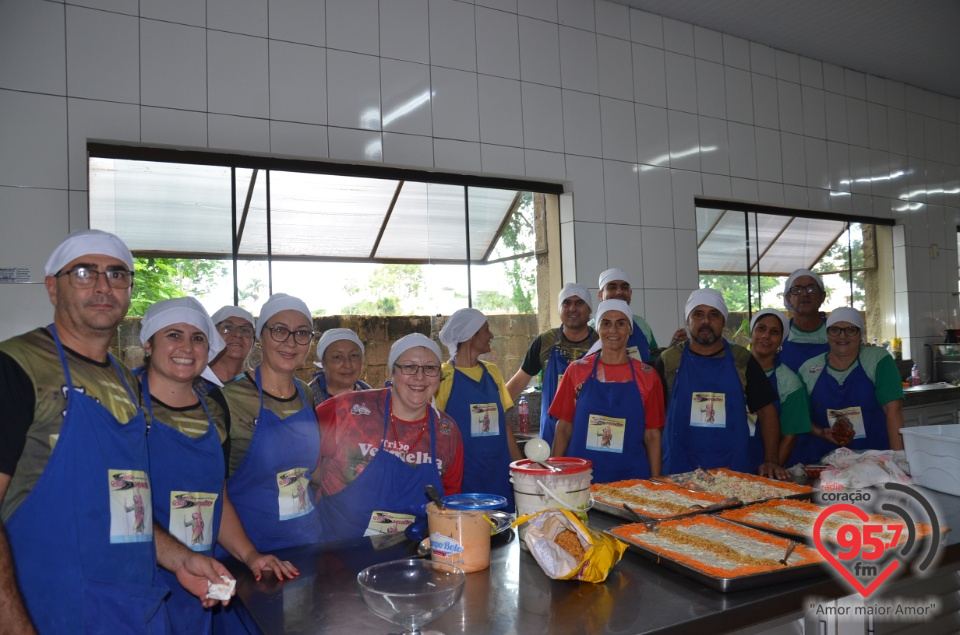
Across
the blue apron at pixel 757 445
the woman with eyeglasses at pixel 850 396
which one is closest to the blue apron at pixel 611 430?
the blue apron at pixel 757 445

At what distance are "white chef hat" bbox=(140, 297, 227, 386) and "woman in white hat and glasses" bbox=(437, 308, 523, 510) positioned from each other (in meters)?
1.58

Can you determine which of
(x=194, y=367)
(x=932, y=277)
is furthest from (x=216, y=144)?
(x=932, y=277)

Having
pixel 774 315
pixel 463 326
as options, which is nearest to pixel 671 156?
pixel 774 315

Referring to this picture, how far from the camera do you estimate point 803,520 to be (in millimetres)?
1938

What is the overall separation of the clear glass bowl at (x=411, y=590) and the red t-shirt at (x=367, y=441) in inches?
28.8

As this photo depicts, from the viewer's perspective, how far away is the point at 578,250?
15.4 ft

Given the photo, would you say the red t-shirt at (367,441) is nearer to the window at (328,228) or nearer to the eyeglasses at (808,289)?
the window at (328,228)

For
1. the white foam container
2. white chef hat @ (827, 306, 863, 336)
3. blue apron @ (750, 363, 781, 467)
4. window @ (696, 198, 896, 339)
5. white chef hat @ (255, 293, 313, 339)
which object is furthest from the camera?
window @ (696, 198, 896, 339)

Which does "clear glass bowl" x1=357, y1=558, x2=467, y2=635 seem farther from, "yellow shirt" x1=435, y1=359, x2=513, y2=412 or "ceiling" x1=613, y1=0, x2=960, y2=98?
"ceiling" x1=613, y1=0, x2=960, y2=98

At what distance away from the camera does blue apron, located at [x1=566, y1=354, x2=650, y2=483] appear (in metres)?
2.88

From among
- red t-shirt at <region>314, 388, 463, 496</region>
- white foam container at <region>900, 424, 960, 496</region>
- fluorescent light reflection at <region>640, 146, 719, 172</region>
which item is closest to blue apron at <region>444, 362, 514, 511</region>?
red t-shirt at <region>314, 388, 463, 496</region>

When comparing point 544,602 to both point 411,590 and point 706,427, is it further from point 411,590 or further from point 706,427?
point 706,427

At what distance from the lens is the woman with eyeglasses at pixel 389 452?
2145 millimetres

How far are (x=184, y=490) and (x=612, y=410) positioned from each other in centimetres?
183
